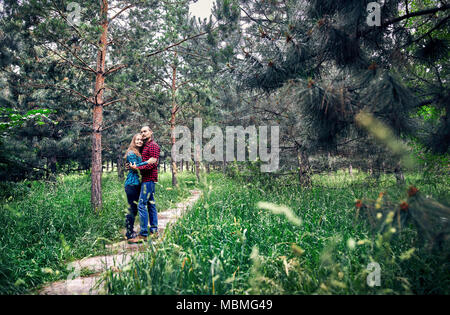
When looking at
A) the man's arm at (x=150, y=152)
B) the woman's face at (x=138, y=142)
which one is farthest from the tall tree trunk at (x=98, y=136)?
the man's arm at (x=150, y=152)

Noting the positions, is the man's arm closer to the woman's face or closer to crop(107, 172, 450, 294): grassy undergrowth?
the woman's face

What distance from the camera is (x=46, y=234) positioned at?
3414 mm

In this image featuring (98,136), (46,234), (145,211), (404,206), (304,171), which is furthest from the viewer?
(304,171)

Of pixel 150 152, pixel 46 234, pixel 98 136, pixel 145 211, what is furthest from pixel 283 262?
pixel 98 136

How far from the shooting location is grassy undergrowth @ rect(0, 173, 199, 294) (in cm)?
244

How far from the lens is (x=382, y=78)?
2.06 m

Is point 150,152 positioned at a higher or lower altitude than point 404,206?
higher

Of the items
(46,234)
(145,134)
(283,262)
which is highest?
(145,134)

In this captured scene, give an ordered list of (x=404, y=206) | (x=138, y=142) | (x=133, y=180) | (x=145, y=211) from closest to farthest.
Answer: (x=404, y=206)
(x=145, y=211)
(x=133, y=180)
(x=138, y=142)

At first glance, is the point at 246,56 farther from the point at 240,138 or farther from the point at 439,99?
the point at 240,138

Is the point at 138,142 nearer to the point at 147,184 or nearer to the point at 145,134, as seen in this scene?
the point at 145,134

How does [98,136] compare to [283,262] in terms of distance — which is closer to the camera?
[283,262]
